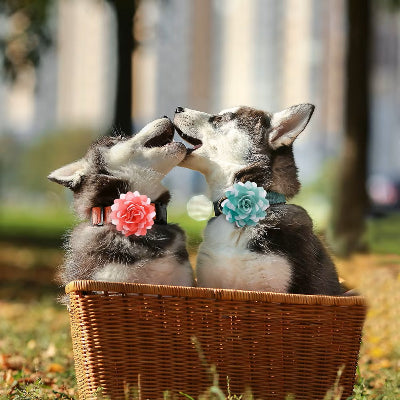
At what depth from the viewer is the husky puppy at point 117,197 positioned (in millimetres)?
3037

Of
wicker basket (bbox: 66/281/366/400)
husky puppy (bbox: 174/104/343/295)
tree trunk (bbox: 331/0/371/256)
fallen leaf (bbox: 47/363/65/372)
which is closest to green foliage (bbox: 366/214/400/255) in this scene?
tree trunk (bbox: 331/0/371/256)

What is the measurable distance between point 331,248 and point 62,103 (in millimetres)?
58301

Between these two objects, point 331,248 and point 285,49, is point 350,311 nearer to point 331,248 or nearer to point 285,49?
point 331,248

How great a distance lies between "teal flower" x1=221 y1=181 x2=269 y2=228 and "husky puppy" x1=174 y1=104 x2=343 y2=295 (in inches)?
2.1

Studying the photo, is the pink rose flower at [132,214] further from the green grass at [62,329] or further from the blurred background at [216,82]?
the blurred background at [216,82]

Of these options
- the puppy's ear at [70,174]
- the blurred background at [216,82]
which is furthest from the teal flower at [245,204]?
the blurred background at [216,82]

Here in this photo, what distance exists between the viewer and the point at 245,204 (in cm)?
298

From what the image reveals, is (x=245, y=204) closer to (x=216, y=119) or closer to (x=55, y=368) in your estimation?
(x=216, y=119)

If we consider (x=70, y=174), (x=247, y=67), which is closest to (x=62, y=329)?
(x=70, y=174)

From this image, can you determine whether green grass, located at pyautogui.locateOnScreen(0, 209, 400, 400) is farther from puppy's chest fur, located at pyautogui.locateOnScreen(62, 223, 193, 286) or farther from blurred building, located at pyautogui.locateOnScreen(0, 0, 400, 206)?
blurred building, located at pyautogui.locateOnScreen(0, 0, 400, 206)

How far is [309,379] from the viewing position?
310 centimetres

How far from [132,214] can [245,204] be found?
18.8 inches

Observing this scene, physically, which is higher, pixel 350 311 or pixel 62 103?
pixel 62 103

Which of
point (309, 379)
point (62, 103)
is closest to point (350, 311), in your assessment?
point (309, 379)
